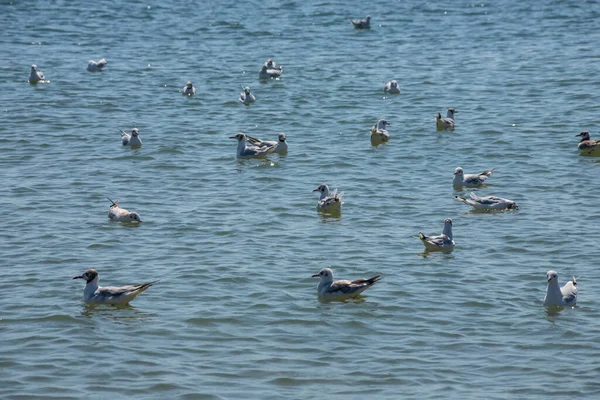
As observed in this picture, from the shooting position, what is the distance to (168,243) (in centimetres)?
2066

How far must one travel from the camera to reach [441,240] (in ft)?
65.7

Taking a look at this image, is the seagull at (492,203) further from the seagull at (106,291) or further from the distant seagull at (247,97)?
the distant seagull at (247,97)

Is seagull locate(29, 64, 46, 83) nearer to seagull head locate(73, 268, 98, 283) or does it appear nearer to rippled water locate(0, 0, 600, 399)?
rippled water locate(0, 0, 600, 399)

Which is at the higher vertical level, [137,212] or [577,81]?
[577,81]

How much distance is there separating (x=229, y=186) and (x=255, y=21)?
79.3 feet

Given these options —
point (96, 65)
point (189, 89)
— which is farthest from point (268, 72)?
point (96, 65)

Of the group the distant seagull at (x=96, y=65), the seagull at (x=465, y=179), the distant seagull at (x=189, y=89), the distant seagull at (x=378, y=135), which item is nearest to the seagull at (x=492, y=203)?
the seagull at (x=465, y=179)

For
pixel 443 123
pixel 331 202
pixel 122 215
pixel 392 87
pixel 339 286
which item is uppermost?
pixel 392 87

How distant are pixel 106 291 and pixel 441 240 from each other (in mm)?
6183

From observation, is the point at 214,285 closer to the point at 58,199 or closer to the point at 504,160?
the point at 58,199

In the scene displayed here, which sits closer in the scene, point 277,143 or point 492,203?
point 492,203

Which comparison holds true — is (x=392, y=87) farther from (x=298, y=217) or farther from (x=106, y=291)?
(x=106, y=291)

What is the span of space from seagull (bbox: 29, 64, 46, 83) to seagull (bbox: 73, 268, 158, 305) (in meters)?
19.3

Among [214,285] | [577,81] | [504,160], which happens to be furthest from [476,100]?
[214,285]
